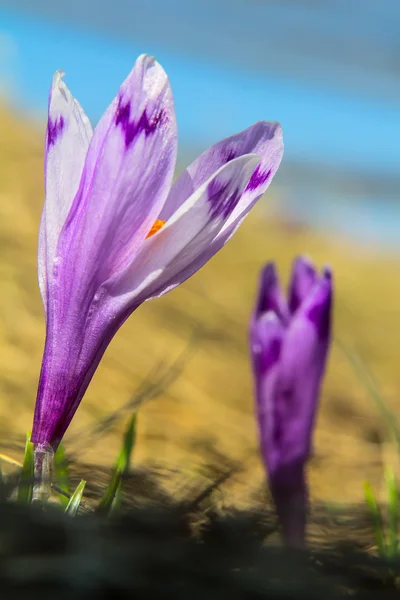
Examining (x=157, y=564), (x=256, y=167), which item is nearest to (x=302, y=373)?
(x=256, y=167)

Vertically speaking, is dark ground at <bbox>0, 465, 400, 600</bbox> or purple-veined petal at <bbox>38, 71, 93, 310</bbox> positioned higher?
purple-veined petal at <bbox>38, 71, 93, 310</bbox>

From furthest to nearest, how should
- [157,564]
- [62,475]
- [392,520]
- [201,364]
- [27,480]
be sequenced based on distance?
[201,364]
[392,520]
[62,475]
[27,480]
[157,564]

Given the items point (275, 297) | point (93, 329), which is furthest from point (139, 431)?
point (93, 329)

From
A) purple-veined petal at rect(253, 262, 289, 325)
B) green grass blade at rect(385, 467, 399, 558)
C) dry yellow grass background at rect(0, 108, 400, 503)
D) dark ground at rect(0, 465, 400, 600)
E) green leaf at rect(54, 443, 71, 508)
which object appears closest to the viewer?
dark ground at rect(0, 465, 400, 600)

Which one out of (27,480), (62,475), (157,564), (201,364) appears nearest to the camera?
(157,564)

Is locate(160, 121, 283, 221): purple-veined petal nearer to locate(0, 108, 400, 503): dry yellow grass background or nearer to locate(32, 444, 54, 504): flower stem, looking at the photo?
locate(32, 444, 54, 504): flower stem

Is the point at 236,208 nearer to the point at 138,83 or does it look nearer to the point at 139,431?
the point at 138,83

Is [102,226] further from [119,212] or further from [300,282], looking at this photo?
[300,282]

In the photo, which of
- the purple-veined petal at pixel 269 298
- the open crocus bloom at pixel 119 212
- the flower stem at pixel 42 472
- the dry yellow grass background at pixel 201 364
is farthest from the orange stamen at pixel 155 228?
the dry yellow grass background at pixel 201 364

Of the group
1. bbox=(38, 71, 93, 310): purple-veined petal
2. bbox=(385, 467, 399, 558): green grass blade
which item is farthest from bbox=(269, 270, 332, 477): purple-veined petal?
bbox=(38, 71, 93, 310): purple-veined petal
